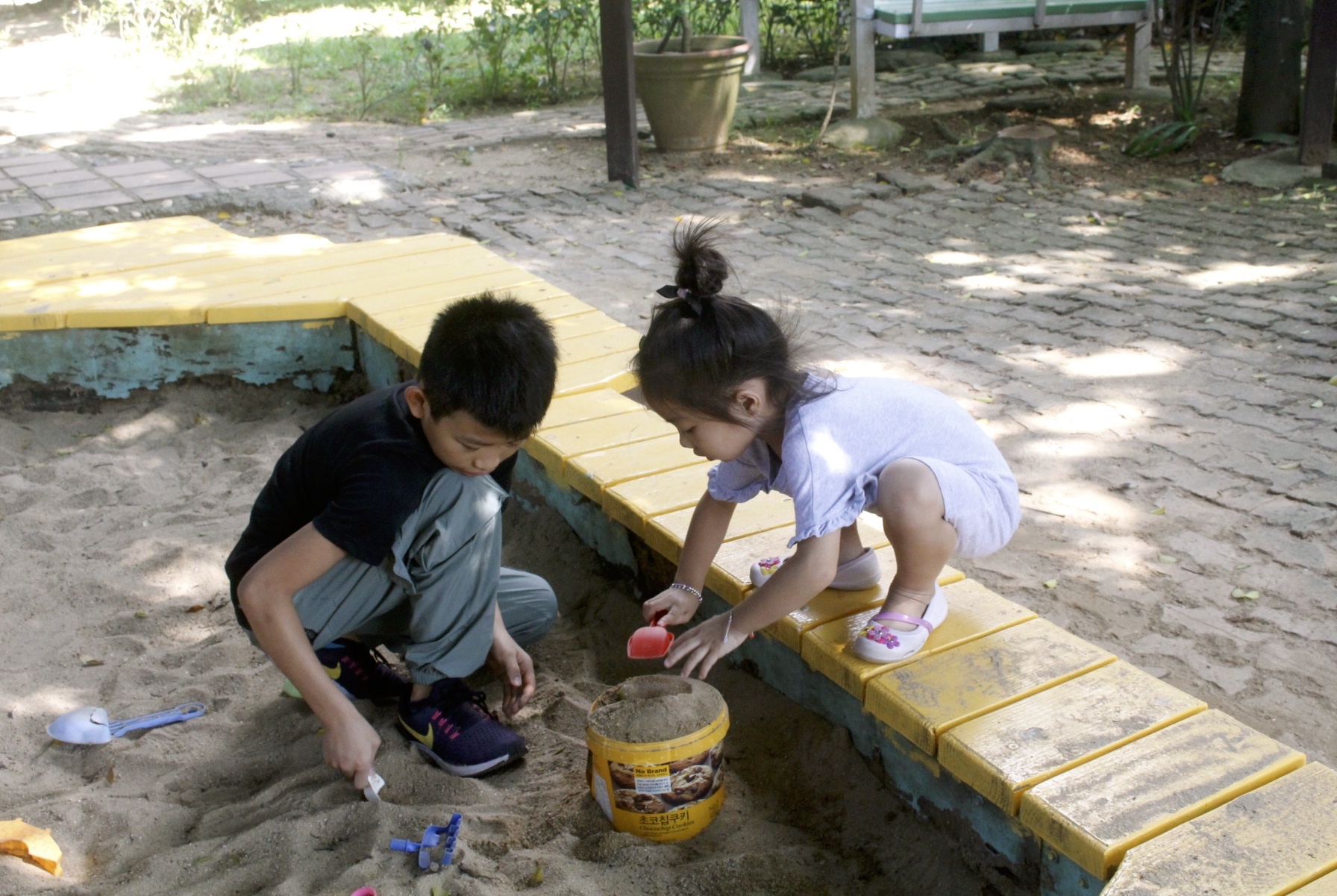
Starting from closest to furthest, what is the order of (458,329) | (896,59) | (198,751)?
(458,329) < (198,751) < (896,59)

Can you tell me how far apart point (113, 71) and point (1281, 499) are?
1046 centimetres

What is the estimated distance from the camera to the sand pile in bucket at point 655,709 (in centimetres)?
196

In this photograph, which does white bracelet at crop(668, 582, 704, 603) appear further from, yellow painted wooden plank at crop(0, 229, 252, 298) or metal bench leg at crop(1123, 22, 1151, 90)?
metal bench leg at crop(1123, 22, 1151, 90)

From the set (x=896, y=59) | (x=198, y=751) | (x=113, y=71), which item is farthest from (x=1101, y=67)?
(x=198, y=751)

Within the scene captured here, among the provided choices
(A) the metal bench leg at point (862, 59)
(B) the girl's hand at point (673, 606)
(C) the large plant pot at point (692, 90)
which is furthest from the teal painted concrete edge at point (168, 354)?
(A) the metal bench leg at point (862, 59)

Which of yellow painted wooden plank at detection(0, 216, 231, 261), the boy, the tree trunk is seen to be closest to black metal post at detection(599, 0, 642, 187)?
yellow painted wooden plank at detection(0, 216, 231, 261)

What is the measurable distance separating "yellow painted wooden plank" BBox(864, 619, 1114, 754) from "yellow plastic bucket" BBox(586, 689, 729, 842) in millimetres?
292

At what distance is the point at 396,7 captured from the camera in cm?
1334

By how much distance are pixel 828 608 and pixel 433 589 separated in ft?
2.47

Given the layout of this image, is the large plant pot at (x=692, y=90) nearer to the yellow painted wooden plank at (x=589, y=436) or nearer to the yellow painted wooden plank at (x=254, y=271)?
the yellow painted wooden plank at (x=254, y=271)

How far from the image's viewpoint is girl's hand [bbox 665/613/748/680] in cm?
199

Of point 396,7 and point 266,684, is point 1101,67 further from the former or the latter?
point 266,684

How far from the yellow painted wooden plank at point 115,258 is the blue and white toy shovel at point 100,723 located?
7.35 feet

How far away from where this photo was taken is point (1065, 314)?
4.75 metres
